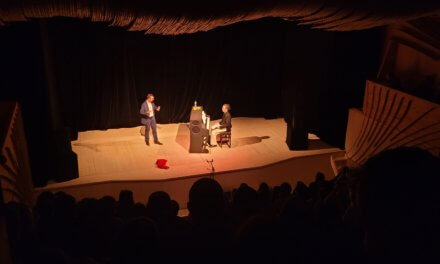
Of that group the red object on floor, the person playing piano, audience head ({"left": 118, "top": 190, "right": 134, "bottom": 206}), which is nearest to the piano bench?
the person playing piano

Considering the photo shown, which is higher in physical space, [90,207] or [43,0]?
[43,0]

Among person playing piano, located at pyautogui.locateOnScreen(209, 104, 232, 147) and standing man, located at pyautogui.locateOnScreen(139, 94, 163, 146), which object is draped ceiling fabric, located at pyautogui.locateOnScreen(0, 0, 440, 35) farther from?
standing man, located at pyautogui.locateOnScreen(139, 94, 163, 146)

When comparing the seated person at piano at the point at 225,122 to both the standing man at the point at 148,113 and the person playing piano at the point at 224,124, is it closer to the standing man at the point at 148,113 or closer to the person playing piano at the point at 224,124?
the person playing piano at the point at 224,124

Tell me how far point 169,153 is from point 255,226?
674cm

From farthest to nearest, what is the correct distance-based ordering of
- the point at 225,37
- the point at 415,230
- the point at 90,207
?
the point at 225,37
the point at 90,207
the point at 415,230

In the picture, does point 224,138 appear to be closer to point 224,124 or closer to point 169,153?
point 224,124

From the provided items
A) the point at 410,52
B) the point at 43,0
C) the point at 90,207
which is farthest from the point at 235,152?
the point at 43,0

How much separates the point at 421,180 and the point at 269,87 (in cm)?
999

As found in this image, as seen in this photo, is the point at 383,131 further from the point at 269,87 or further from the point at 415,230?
the point at 415,230

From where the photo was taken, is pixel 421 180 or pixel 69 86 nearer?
pixel 421 180

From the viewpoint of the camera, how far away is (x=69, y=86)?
9.63 metres

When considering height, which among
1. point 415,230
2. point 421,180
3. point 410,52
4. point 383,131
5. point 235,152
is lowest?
point 235,152

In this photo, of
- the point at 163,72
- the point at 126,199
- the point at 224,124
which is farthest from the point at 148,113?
the point at 126,199

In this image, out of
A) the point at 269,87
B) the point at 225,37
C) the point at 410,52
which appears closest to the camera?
the point at 410,52
